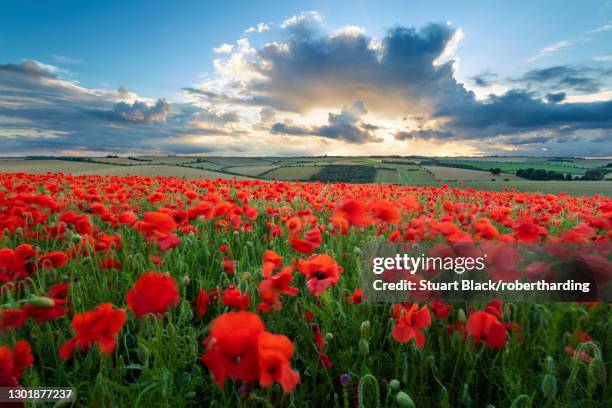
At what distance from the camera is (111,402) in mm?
1298

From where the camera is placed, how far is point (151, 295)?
1225 mm

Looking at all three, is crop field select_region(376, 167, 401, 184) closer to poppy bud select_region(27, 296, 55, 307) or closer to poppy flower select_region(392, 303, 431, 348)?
poppy flower select_region(392, 303, 431, 348)

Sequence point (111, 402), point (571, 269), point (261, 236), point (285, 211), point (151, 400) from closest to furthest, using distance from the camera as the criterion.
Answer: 1. point (111, 402)
2. point (151, 400)
3. point (571, 269)
4. point (261, 236)
5. point (285, 211)

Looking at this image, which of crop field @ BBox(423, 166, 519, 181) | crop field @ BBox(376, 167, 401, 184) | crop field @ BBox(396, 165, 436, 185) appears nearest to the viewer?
crop field @ BBox(376, 167, 401, 184)

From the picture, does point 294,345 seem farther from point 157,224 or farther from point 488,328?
point 157,224

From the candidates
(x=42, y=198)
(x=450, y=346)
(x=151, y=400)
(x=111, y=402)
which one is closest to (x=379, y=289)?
(x=450, y=346)

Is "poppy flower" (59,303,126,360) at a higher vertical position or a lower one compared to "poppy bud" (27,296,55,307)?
lower

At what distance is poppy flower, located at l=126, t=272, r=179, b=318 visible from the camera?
4.01 feet

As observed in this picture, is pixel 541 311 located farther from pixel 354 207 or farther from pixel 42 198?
pixel 42 198

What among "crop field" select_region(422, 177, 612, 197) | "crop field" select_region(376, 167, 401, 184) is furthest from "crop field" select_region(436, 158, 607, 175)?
"crop field" select_region(422, 177, 612, 197)

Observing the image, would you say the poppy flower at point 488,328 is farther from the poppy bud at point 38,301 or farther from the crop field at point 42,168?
the crop field at point 42,168

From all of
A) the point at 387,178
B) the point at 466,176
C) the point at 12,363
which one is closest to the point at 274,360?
the point at 12,363

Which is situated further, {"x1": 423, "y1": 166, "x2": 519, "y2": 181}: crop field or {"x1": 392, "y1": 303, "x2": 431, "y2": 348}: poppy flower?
{"x1": 423, "y1": 166, "x2": 519, "y2": 181}: crop field

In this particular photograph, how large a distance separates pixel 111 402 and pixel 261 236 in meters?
2.81
